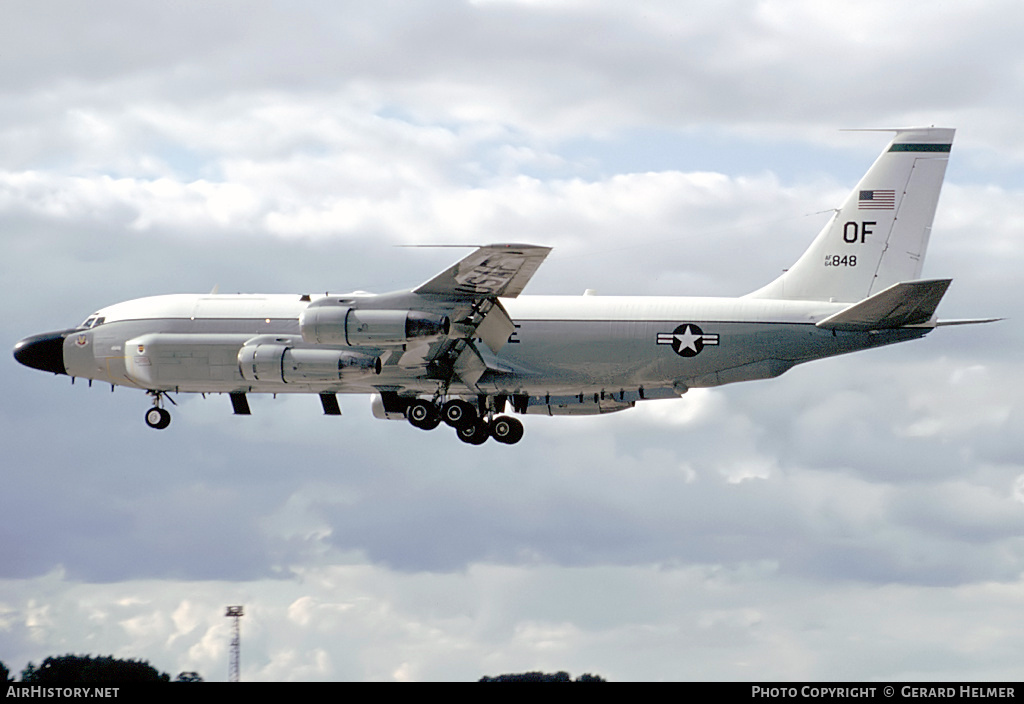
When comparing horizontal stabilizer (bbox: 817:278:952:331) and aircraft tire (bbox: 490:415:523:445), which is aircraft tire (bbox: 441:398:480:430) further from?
horizontal stabilizer (bbox: 817:278:952:331)

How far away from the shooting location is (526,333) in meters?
45.0

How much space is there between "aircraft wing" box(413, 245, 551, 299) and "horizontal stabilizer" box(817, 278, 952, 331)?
32.1ft

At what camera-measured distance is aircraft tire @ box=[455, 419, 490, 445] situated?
47.1m

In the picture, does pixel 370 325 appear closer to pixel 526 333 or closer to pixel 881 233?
pixel 526 333

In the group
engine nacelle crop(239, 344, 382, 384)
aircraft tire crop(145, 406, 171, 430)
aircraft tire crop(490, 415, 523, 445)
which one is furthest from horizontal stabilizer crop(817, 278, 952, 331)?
aircraft tire crop(145, 406, 171, 430)

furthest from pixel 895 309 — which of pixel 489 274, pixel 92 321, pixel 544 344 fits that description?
pixel 92 321

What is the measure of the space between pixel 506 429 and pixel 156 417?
12.2 meters

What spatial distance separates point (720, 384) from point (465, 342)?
27.5 feet

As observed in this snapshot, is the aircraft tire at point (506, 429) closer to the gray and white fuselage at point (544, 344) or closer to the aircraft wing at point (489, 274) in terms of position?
the gray and white fuselage at point (544, 344)
